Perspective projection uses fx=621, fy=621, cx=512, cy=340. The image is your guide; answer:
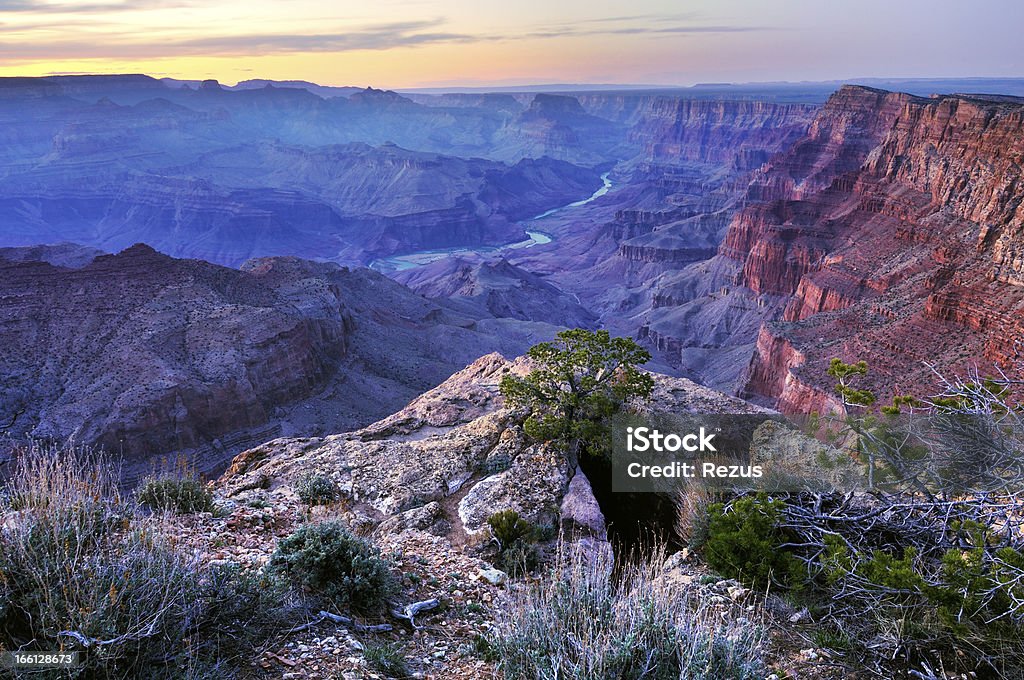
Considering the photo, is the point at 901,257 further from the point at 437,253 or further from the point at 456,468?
the point at 437,253

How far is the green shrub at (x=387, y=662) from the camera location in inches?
254

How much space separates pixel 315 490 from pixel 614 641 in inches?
356

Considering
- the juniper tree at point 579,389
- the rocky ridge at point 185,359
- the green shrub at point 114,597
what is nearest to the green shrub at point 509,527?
the juniper tree at point 579,389

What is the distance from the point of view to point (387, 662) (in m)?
6.48

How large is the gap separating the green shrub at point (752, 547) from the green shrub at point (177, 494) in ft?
27.5

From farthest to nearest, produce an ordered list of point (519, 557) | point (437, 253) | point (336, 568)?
point (437, 253), point (519, 557), point (336, 568)

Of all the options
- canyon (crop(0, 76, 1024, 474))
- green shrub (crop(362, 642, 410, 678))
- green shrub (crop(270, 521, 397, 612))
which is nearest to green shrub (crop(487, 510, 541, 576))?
green shrub (crop(270, 521, 397, 612))

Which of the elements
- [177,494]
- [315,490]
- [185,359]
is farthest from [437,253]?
[177,494]

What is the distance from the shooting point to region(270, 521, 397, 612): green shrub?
7.86 meters

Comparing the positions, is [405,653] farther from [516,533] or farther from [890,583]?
[890,583]

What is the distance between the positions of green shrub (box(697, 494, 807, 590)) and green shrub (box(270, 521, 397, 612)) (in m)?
4.81

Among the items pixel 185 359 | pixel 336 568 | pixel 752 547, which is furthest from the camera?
pixel 185 359

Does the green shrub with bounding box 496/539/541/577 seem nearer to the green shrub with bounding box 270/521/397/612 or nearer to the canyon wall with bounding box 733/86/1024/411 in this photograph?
the green shrub with bounding box 270/521/397/612

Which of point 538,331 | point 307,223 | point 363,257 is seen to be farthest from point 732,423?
point 307,223
